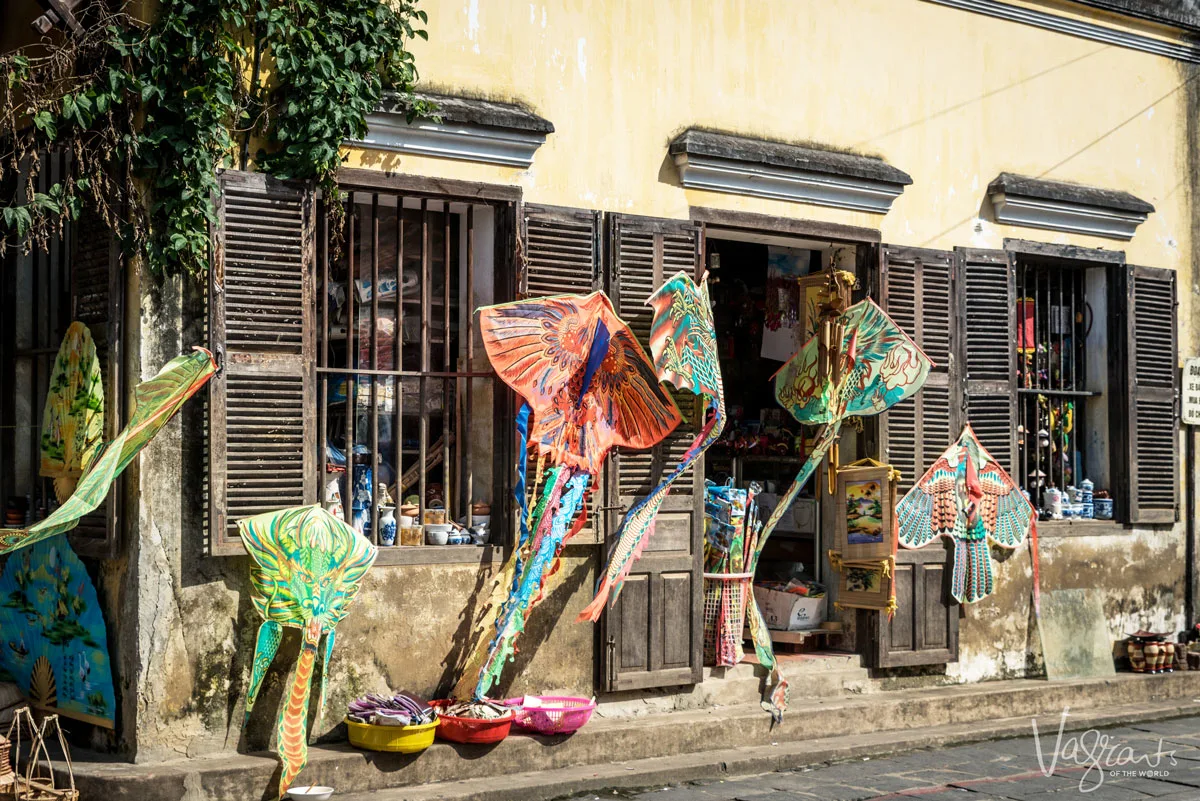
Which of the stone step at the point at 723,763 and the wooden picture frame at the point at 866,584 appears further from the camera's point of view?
the wooden picture frame at the point at 866,584

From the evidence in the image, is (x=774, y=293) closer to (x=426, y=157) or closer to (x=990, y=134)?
(x=990, y=134)

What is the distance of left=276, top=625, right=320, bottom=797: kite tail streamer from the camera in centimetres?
685

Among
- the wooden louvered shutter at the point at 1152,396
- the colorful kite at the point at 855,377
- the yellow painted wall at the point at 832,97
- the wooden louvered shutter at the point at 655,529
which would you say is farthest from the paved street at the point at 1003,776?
the yellow painted wall at the point at 832,97

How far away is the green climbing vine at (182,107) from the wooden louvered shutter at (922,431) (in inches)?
159

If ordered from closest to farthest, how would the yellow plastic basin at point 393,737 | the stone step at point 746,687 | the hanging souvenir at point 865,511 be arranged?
the yellow plastic basin at point 393,737
the stone step at point 746,687
the hanging souvenir at point 865,511

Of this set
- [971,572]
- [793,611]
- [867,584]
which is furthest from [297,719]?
[971,572]

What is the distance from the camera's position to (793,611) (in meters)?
9.71

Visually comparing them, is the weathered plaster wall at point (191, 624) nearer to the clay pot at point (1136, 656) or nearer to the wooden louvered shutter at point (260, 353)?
the wooden louvered shutter at point (260, 353)

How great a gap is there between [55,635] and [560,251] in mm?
3450

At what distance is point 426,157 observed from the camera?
7730 mm

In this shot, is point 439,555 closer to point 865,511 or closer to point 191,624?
point 191,624

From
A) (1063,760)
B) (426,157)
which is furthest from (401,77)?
(1063,760)

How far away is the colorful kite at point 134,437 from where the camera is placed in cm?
640

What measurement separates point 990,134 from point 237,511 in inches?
239
